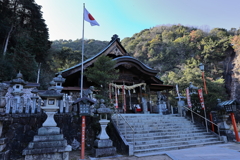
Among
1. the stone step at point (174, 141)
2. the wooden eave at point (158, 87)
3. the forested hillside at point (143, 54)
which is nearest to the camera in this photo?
the stone step at point (174, 141)

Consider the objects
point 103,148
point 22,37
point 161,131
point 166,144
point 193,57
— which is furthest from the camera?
point 193,57

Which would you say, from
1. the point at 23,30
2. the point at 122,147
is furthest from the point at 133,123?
the point at 23,30

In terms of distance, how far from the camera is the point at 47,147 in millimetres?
5211

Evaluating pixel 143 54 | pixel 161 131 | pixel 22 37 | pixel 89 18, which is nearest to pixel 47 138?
pixel 161 131

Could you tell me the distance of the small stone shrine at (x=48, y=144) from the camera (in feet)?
16.6

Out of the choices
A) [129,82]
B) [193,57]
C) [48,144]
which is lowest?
[48,144]

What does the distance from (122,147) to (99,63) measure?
4.81m

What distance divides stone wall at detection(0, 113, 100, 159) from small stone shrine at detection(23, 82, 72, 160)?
4.06 ft

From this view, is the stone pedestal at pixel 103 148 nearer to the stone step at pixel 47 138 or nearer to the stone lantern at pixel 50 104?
the stone step at pixel 47 138

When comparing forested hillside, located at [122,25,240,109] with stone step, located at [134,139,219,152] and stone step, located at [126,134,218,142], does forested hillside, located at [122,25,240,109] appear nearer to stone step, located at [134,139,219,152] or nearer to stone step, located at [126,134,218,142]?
stone step, located at [126,134,218,142]

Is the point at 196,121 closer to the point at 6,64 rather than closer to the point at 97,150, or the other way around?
the point at 97,150

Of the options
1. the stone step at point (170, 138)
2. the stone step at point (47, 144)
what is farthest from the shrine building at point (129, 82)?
the stone step at point (47, 144)

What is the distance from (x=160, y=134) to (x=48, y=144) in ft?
18.8

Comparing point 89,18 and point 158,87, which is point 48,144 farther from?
point 158,87
